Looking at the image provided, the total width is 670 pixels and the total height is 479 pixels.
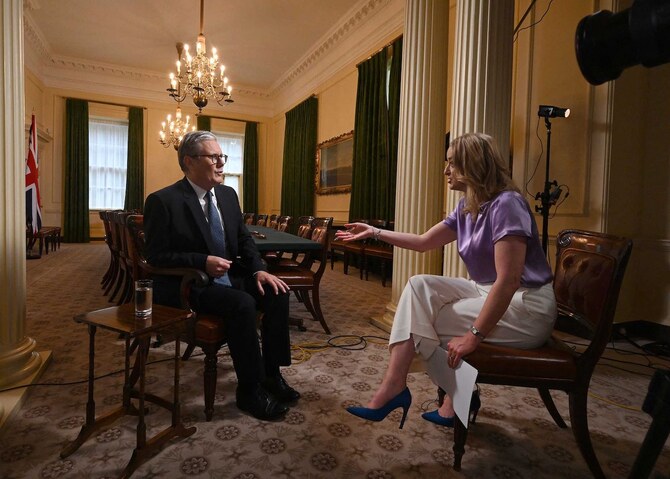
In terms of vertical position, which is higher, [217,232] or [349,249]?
[217,232]

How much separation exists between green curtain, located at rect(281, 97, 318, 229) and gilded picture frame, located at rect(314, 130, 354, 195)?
31 centimetres

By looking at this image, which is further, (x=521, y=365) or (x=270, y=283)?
(x=270, y=283)

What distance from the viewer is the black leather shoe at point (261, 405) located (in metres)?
1.81

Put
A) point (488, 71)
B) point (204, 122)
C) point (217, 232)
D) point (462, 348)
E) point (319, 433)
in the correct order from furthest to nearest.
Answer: point (204, 122), point (488, 71), point (217, 232), point (319, 433), point (462, 348)

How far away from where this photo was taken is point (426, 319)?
1556 millimetres

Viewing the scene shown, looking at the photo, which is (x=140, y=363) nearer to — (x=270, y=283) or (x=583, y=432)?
(x=270, y=283)

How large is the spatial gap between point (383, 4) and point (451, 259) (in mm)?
5149

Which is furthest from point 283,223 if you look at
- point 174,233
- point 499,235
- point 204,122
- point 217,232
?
point 204,122

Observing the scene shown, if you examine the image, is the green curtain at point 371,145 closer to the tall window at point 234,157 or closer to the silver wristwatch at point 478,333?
the silver wristwatch at point 478,333

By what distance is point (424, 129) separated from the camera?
3.28 meters

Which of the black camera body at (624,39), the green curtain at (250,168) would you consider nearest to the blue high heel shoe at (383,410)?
the black camera body at (624,39)

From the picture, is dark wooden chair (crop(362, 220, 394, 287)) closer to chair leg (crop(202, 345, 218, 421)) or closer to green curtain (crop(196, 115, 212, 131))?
chair leg (crop(202, 345, 218, 421))

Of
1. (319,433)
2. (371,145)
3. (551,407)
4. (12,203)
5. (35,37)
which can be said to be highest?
(35,37)

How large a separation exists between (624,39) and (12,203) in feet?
8.13
